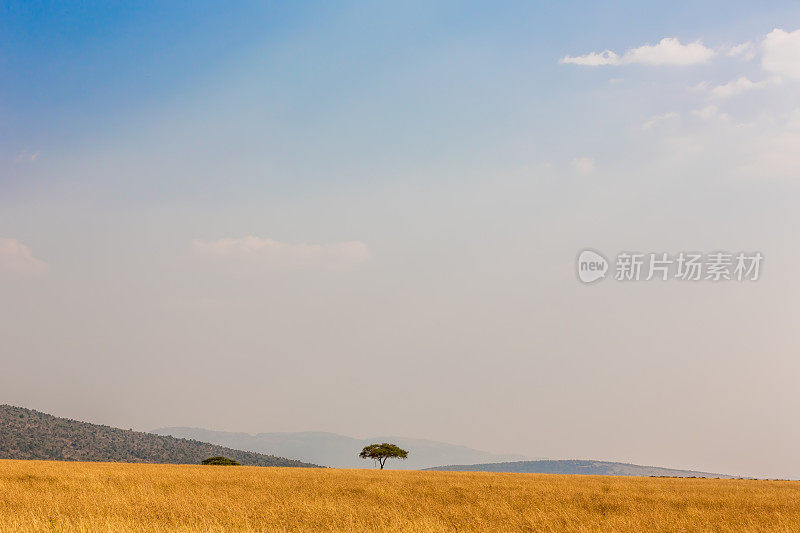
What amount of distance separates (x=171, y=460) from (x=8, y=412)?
2248 inches

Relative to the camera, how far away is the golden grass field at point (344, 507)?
20359 mm

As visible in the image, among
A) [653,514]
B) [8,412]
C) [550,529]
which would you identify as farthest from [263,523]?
[8,412]

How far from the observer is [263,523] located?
20312 millimetres

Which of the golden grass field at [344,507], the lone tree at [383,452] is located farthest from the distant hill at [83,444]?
the golden grass field at [344,507]

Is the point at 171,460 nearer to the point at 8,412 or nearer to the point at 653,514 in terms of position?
the point at 8,412

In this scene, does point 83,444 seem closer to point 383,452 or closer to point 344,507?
point 383,452

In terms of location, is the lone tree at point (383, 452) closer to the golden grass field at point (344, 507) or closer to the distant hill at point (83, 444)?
the distant hill at point (83, 444)

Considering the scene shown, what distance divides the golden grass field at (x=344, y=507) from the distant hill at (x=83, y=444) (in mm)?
130911

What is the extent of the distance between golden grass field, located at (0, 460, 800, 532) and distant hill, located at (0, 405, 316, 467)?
130911mm

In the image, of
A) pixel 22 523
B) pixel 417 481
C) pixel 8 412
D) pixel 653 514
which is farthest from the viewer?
pixel 8 412

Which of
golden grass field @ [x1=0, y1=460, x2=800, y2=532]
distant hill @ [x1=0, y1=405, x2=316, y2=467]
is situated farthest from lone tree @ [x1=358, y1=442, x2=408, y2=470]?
golden grass field @ [x1=0, y1=460, x2=800, y2=532]

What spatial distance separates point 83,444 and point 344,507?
161 metres

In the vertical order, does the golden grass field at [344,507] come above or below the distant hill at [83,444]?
above

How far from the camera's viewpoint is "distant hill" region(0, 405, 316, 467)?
15300 cm
